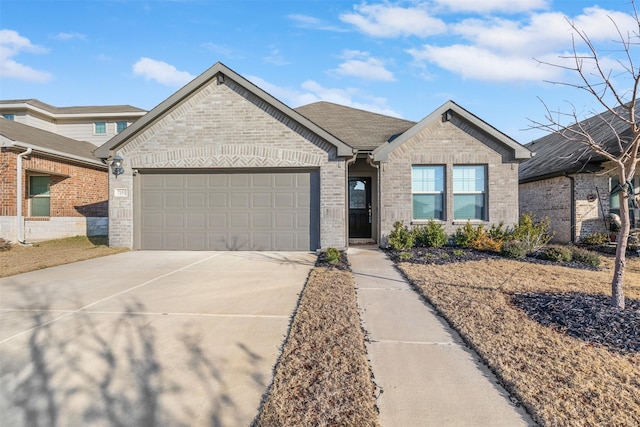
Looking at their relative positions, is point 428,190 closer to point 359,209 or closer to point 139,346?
point 359,209

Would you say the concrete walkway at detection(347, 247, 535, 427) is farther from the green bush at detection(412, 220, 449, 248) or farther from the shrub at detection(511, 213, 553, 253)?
the shrub at detection(511, 213, 553, 253)

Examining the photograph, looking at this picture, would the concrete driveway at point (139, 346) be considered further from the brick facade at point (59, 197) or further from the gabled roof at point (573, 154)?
the gabled roof at point (573, 154)

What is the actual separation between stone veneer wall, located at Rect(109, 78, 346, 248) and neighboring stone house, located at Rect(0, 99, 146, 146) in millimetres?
12667

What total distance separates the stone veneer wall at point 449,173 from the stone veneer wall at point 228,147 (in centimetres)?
164

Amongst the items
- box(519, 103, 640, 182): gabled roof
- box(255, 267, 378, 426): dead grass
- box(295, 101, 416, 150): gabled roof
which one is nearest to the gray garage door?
box(295, 101, 416, 150): gabled roof

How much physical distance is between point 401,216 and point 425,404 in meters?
8.17

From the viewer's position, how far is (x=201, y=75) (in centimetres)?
966

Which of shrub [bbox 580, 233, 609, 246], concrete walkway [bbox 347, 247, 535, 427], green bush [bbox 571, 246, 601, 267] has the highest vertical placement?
shrub [bbox 580, 233, 609, 246]

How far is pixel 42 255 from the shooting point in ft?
30.3

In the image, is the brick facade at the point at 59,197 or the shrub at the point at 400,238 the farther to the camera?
the brick facade at the point at 59,197

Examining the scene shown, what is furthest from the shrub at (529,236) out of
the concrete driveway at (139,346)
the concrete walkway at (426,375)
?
the concrete driveway at (139,346)

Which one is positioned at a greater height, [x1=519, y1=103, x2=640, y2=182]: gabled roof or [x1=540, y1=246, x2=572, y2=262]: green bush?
[x1=519, y1=103, x2=640, y2=182]: gabled roof

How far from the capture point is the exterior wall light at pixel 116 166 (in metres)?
9.84

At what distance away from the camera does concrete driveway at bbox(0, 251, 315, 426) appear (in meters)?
2.40
